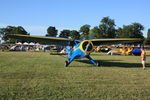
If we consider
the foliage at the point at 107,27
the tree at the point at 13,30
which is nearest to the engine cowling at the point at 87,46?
the foliage at the point at 107,27

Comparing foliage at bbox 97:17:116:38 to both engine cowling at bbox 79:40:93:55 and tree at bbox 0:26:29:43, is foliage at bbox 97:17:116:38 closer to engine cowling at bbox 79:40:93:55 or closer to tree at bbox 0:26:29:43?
tree at bbox 0:26:29:43

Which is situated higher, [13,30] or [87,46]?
[13,30]

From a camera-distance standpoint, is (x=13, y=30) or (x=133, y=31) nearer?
(x=133, y=31)

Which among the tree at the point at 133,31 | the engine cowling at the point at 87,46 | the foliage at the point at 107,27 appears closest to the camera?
the engine cowling at the point at 87,46

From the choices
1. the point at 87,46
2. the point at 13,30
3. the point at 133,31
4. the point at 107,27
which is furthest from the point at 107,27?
the point at 87,46

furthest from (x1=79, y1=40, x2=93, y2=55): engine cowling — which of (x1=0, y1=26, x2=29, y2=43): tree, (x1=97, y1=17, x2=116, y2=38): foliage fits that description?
(x1=0, y1=26, x2=29, y2=43): tree

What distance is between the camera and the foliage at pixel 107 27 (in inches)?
3482

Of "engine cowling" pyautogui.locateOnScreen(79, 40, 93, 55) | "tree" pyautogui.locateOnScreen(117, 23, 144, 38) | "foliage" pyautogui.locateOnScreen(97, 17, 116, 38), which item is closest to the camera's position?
"engine cowling" pyautogui.locateOnScreen(79, 40, 93, 55)

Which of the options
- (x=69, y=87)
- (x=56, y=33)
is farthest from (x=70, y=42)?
(x=56, y=33)

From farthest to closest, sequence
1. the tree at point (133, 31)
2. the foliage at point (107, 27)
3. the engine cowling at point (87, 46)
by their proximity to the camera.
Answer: the tree at point (133, 31) → the foliage at point (107, 27) → the engine cowling at point (87, 46)

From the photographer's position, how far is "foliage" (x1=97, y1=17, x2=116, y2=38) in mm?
88431

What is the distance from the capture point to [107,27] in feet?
295

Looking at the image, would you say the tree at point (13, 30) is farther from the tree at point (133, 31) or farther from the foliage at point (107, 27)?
the tree at point (133, 31)

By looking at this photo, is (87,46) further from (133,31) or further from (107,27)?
(133,31)
